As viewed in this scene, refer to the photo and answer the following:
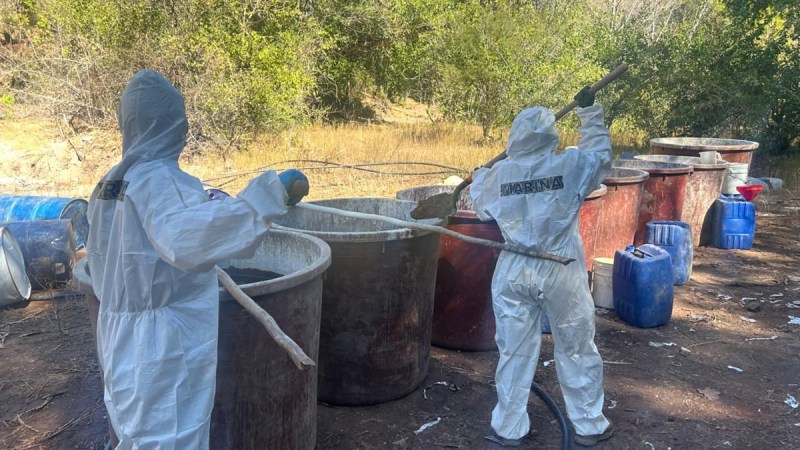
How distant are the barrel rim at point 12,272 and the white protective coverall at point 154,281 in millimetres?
3682

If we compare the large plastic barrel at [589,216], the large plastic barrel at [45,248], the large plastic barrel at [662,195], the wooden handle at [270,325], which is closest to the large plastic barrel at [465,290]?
the large plastic barrel at [589,216]

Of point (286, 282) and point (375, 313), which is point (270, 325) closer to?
point (286, 282)

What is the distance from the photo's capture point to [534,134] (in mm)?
3412

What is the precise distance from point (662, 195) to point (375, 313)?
4462 millimetres

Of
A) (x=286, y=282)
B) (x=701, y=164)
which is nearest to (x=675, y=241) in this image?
(x=701, y=164)

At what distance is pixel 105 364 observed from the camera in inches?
93.8

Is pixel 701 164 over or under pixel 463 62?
under

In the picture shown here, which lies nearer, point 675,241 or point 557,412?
point 557,412

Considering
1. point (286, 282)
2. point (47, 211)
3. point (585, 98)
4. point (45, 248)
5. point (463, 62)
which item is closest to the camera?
point (286, 282)

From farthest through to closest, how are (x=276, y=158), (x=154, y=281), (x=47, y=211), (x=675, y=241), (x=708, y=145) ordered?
1. (x=276, y=158)
2. (x=708, y=145)
3. (x=47, y=211)
4. (x=675, y=241)
5. (x=154, y=281)

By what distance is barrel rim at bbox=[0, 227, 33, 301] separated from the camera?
17.7 ft

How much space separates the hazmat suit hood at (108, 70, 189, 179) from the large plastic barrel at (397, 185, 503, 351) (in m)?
2.56

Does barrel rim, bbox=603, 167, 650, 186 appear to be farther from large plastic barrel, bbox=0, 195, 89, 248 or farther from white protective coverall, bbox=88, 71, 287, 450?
large plastic barrel, bbox=0, 195, 89, 248

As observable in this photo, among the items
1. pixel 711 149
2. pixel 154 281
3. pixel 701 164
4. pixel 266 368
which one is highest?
pixel 711 149
